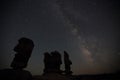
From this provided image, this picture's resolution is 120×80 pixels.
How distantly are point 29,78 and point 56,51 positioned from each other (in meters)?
12.5

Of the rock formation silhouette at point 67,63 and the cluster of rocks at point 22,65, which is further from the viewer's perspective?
the rock formation silhouette at point 67,63

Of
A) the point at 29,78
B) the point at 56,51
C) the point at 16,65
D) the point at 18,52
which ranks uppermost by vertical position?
the point at 56,51

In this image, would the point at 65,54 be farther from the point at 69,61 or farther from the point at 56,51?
the point at 56,51

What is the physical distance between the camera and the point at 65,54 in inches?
1452

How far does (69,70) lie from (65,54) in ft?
14.8

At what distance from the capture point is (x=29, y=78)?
12.8 meters

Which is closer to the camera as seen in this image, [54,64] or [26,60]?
[26,60]

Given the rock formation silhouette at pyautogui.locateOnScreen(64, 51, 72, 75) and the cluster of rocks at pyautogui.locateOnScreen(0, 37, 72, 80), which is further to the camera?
the rock formation silhouette at pyautogui.locateOnScreen(64, 51, 72, 75)

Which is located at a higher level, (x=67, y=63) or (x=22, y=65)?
(x=67, y=63)

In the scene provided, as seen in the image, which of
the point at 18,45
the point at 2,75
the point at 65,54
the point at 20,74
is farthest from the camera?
the point at 65,54

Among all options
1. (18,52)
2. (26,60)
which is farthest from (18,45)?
(26,60)

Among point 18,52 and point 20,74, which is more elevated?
point 18,52

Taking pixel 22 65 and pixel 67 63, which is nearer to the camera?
pixel 22 65

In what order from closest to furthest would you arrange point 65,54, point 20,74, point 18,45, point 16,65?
point 20,74 → point 16,65 → point 18,45 → point 65,54
